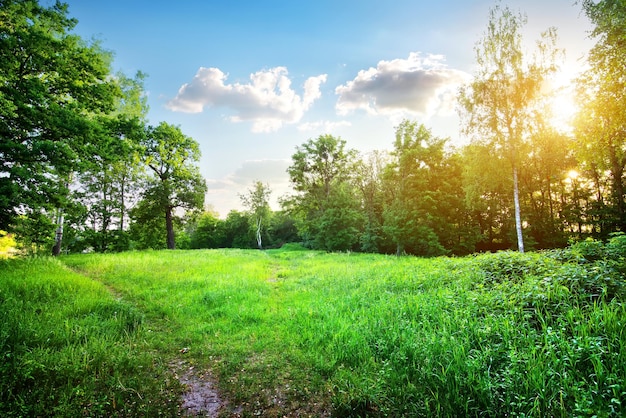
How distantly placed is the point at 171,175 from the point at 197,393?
97.1ft

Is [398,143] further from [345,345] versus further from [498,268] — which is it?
[345,345]

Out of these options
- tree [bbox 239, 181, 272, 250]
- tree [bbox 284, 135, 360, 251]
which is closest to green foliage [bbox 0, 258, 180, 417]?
tree [bbox 284, 135, 360, 251]

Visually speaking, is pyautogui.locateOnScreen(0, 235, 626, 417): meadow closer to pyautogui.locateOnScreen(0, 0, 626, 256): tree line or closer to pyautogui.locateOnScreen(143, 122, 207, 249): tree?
pyautogui.locateOnScreen(0, 0, 626, 256): tree line

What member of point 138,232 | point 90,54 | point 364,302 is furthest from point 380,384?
point 138,232

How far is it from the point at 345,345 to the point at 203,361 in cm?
279

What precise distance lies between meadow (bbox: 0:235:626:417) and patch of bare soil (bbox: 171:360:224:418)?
0.29 feet

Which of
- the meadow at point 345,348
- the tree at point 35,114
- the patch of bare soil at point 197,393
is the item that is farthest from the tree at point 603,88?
the tree at point 35,114

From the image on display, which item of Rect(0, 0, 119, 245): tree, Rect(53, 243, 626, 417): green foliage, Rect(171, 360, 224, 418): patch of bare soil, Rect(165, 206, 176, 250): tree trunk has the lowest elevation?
Rect(171, 360, 224, 418): patch of bare soil

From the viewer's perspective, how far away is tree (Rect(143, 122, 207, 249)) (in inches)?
1106

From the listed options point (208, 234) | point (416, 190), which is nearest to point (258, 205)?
point (208, 234)

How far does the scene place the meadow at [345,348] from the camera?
357 centimetres

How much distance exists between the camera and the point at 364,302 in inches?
311

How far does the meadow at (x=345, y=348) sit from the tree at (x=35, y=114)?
3531mm

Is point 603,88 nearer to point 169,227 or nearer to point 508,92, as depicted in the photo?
point 508,92
